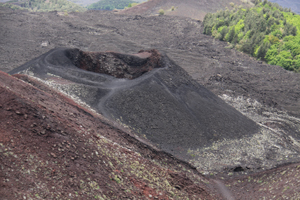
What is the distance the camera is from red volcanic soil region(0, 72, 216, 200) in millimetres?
7164

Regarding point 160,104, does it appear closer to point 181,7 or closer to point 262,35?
point 262,35

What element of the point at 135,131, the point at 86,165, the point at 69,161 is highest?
the point at 69,161

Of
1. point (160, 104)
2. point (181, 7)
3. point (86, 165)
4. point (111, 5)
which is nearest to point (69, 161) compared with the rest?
point (86, 165)

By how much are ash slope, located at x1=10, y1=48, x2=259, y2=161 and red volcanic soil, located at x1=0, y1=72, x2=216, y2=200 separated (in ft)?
7.81

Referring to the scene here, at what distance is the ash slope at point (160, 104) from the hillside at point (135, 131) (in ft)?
0.24

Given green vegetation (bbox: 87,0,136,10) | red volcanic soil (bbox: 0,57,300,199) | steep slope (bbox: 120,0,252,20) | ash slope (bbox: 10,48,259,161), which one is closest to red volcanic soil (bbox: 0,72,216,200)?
red volcanic soil (bbox: 0,57,300,199)

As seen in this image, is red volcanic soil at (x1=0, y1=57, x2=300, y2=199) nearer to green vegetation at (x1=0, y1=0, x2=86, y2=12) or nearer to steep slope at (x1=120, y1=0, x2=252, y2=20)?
steep slope at (x1=120, y1=0, x2=252, y2=20)

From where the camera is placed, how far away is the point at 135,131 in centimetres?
1451

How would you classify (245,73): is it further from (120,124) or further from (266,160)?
(120,124)

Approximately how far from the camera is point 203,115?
17.2m

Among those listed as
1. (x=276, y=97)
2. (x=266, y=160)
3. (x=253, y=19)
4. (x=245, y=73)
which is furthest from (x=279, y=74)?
(x=266, y=160)

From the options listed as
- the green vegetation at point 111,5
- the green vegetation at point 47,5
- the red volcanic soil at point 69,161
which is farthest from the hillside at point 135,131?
the green vegetation at point 111,5

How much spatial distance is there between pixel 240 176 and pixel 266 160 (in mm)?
2667

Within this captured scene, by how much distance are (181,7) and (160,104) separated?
60.0 m
